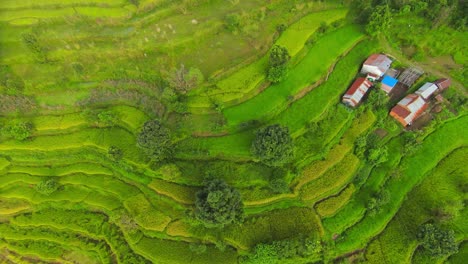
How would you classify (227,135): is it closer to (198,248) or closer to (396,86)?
(198,248)

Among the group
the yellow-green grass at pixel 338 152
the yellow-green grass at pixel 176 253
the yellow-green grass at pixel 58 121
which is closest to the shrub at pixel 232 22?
the yellow-green grass at pixel 338 152

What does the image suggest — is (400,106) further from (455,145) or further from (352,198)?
(352,198)

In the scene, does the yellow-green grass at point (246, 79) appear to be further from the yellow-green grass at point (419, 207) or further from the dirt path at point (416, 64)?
the yellow-green grass at point (419, 207)

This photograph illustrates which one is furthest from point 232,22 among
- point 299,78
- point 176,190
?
point 176,190

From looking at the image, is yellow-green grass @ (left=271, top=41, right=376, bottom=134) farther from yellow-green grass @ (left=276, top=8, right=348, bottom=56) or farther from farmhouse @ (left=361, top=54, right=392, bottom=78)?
yellow-green grass @ (left=276, top=8, right=348, bottom=56)

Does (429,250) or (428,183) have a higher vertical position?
(428,183)

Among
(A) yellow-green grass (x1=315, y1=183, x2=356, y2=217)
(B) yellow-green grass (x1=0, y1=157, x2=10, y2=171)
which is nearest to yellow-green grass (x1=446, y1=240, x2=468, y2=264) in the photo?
(A) yellow-green grass (x1=315, y1=183, x2=356, y2=217)

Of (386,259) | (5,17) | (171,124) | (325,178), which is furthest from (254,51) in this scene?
(5,17)
